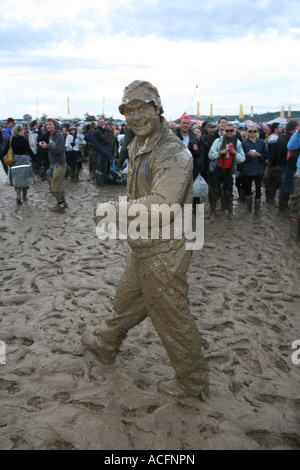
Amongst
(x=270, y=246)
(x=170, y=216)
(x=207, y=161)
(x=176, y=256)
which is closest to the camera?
(x=170, y=216)

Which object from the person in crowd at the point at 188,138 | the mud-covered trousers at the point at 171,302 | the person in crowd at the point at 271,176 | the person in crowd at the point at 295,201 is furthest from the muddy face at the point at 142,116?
the person in crowd at the point at 271,176

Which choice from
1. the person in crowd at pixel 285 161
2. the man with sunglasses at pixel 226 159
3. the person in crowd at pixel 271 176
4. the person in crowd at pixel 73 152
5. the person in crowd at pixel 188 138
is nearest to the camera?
the person in crowd at pixel 188 138

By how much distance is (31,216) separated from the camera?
780 centimetres

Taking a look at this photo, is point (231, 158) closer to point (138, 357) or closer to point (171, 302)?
point (138, 357)

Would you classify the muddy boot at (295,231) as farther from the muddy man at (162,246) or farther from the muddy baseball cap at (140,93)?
the muddy baseball cap at (140,93)

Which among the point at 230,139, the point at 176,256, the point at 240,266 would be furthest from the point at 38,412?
the point at 230,139

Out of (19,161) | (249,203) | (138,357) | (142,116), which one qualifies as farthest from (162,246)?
(19,161)

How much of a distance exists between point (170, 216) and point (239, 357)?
5.85 feet

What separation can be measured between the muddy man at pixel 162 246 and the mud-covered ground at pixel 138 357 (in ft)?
1.06

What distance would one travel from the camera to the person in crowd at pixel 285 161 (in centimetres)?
768

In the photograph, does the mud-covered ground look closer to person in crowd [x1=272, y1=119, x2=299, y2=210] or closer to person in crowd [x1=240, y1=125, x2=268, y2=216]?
person in crowd [x1=240, y1=125, x2=268, y2=216]

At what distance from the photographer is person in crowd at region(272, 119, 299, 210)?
7.68 metres

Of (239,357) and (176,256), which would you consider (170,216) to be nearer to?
(176,256)

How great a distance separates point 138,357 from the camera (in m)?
3.29
